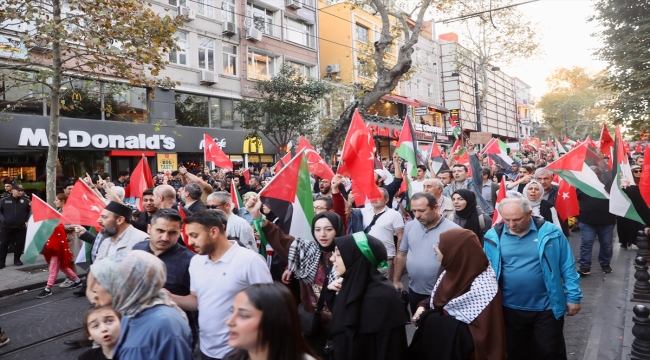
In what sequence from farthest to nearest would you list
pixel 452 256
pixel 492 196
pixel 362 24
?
pixel 362 24
pixel 492 196
pixel 452 256

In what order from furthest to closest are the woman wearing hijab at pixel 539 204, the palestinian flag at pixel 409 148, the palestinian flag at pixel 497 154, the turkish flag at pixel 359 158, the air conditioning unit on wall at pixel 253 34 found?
the air conditioning unit on wall at pixel 253 34, the palestinian flag at pixel 497 154, the palestinian flag at pixel 409 148, the turkish flag at pixel 359 158, the woman wearing hijab at pixel 539 204

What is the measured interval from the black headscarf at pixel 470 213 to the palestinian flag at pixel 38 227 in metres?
5.18

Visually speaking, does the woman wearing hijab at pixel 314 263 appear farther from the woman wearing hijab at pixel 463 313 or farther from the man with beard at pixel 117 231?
the man with beard at pixel 117 231

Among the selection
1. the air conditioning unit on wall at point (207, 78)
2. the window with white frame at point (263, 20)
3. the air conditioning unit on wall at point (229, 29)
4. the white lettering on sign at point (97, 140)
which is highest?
the window with white frame at point (263, 20)

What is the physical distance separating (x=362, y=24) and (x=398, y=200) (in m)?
26.6

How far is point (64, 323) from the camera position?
21.4 feet

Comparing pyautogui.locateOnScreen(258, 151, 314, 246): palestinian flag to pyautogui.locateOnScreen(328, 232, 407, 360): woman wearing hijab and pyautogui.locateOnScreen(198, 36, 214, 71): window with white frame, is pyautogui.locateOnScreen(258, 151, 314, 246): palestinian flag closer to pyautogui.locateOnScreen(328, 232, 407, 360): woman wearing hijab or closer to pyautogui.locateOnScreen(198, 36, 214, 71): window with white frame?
→ pyautogui.locateOnScreen(328, 232, 407, 360): woman wearing hijab

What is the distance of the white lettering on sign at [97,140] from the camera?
628 inches

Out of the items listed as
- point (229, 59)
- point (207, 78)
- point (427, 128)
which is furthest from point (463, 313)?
point (427, 128)

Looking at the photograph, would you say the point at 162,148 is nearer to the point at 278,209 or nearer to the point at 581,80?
the point at 278,209

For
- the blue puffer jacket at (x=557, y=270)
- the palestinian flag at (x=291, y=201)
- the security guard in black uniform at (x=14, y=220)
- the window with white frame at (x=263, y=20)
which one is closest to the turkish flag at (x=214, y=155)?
the security guard in black uniform at (x=14, y=220)

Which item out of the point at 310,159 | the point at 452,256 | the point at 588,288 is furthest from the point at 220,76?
the point at 452,256

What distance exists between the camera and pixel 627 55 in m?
21.3

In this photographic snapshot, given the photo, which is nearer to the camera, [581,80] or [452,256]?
[452,256]
